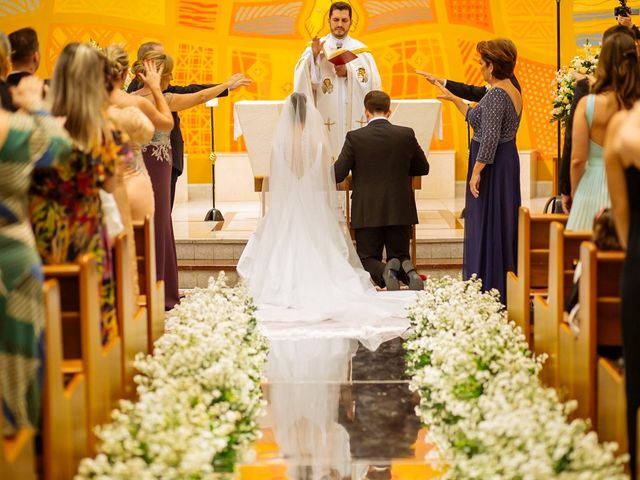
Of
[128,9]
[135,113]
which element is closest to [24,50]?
[135,113]

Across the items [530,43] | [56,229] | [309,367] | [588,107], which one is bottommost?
[309,367]

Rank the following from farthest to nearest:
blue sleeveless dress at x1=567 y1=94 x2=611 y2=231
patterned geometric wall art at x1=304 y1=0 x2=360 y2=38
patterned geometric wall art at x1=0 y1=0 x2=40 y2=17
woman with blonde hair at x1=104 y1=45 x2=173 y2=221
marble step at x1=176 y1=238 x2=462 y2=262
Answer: patterned geometric wall art at x1=0 y1=0 x2=40 y2=17, patterned geometric wall art at x1=304 y1=0 x2=360 y2=38, marble step at x1=176 y1=238 x2=462 y2=262, woman with blonde hair at x1=104 y1=45 x2=173 y2=221, blue sleeveless dress at x1=567 y1=94 x2=611 y2=231

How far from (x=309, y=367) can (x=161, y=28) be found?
8.06m

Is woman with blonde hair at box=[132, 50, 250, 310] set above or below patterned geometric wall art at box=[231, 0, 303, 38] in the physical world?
below

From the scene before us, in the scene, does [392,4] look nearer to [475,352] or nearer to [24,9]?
[24,9]

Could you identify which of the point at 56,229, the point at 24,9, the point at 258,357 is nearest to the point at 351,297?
the point at 258,357

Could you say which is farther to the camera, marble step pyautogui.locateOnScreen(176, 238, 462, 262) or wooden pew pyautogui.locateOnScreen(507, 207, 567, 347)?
marble step pyautogui.locateOnScreen(176, 238, 462, 262)

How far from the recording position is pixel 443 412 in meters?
4.75

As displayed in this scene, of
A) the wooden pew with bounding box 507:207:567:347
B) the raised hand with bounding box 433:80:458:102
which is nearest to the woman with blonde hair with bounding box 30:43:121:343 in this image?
the wooden pew with bounding box 507:207:567:347

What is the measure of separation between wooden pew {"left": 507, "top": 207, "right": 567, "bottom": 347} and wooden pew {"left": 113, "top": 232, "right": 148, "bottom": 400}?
199 centimetres

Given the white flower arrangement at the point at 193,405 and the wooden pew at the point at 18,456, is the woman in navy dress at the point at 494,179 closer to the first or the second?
the white flower arrangement at the point at 193,405

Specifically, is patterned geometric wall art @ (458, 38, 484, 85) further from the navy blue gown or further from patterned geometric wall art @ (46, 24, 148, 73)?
the navy blue gown

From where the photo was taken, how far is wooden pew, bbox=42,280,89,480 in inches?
137

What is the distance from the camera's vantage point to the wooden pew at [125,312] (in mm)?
4738
